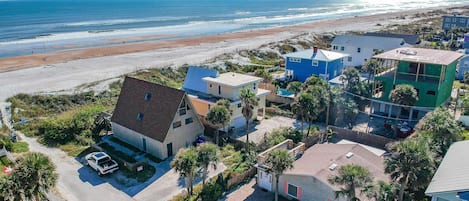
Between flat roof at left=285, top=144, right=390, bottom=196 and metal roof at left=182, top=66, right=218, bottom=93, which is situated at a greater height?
metal roof at left=182, top=66, right=218, bottom=93

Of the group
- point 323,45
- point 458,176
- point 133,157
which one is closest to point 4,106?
point 133,157

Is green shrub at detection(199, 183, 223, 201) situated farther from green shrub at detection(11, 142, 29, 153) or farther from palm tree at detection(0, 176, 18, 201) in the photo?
green shrub at detection(11, 142, 29, 153)

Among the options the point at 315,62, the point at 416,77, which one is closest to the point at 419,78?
the point at 416,77

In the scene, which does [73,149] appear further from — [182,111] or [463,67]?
[463,67]

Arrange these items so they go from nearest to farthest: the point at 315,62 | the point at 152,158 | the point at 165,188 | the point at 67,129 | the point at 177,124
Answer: the point at 165,188
the point at 152,158
the point at 177,124
the point at 67,129
the point at 315,62

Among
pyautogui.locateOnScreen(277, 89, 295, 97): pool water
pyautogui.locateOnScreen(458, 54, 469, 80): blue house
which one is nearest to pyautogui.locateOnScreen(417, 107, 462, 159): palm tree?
pyautogui.locateOnScreen(277, 89, 295, 97): pool water
